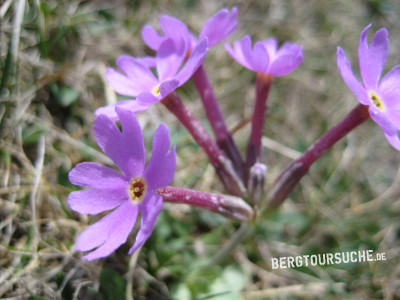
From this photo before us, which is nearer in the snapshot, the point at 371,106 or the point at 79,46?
the point at 371,106

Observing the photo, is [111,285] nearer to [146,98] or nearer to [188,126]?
[188,126]

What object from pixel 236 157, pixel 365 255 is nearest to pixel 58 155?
pixel 236 157

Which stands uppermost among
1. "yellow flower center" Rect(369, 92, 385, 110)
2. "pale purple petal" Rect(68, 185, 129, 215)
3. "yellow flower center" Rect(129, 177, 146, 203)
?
"yellow flower center" Rect(369, 92, 385, 110)

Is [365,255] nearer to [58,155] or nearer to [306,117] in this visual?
[306,117]

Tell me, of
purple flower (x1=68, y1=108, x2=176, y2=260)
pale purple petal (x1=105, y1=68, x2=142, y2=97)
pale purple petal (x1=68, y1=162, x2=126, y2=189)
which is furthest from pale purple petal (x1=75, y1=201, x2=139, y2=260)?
pale purple petal (x1=105, y1=68, x2=142, y2=97)

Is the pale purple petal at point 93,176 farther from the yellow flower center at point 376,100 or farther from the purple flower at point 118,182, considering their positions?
the yellow flower center at point 376,100

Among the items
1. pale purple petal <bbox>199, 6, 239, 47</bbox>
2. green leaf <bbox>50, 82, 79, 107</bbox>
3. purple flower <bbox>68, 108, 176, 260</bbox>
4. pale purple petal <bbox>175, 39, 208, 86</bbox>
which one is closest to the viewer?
purple flower <bbox>68, 108, 176, 260</bbox>

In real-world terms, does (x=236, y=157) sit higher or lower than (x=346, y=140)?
lower

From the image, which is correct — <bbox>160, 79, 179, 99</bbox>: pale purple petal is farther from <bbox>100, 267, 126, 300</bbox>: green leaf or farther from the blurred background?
<bbox>100, 267, 126, 300</bbox>: green leaf
